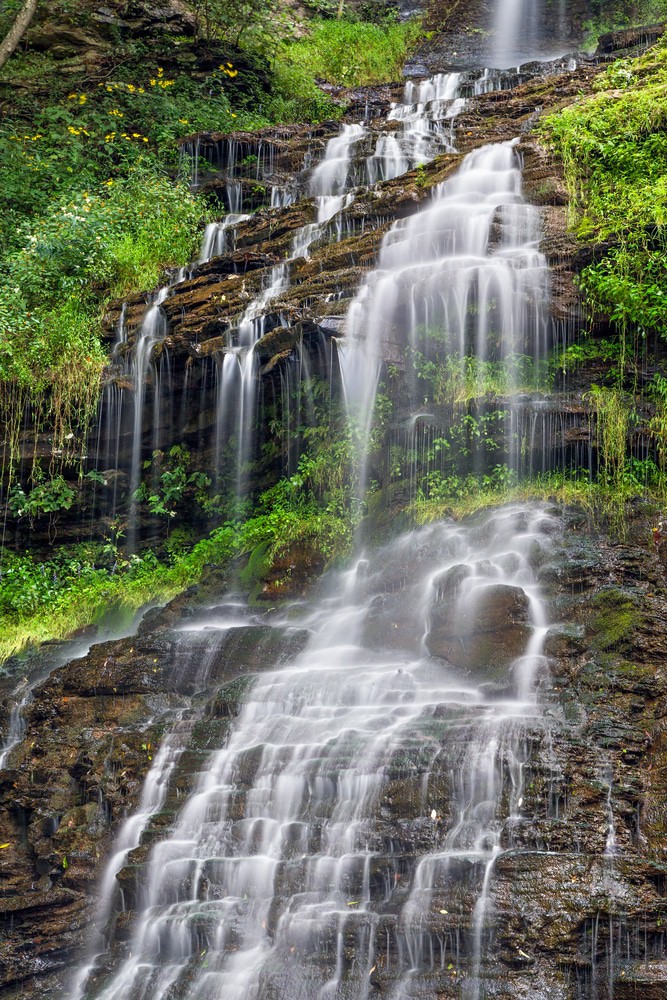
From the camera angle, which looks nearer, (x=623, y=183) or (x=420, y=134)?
(x=623, y=183)

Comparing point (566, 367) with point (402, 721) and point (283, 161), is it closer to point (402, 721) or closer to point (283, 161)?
point (402, 721)

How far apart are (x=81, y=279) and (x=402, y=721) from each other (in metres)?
10.6

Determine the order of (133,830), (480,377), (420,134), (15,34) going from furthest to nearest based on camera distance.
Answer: (420,134)
(15,34)
(480,377)
(133,830)

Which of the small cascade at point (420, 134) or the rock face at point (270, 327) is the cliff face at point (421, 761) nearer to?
the rock face at point (270, 327)

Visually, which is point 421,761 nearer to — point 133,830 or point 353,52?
point 133,830

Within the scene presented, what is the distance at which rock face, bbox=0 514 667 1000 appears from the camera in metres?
4.90

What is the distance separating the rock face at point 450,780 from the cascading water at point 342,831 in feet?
0.19

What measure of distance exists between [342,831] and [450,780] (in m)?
0.83

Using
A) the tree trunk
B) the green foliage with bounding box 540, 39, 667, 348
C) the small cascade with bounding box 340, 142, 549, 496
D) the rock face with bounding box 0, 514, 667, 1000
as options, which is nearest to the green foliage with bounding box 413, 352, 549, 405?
the small cascade with bounding box 340, 142, 549, 496

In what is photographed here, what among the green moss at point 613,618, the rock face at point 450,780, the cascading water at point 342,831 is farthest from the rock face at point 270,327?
the cascading water at point 342,831

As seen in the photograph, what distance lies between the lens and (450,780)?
19.4 feet

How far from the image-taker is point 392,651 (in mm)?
8164

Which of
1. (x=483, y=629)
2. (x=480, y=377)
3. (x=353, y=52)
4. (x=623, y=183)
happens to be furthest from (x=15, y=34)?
(x=483, y=629)

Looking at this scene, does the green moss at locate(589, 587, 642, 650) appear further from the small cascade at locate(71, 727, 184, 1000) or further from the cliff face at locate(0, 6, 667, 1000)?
the small cascade at locate(71, 727, 184, 1000)
